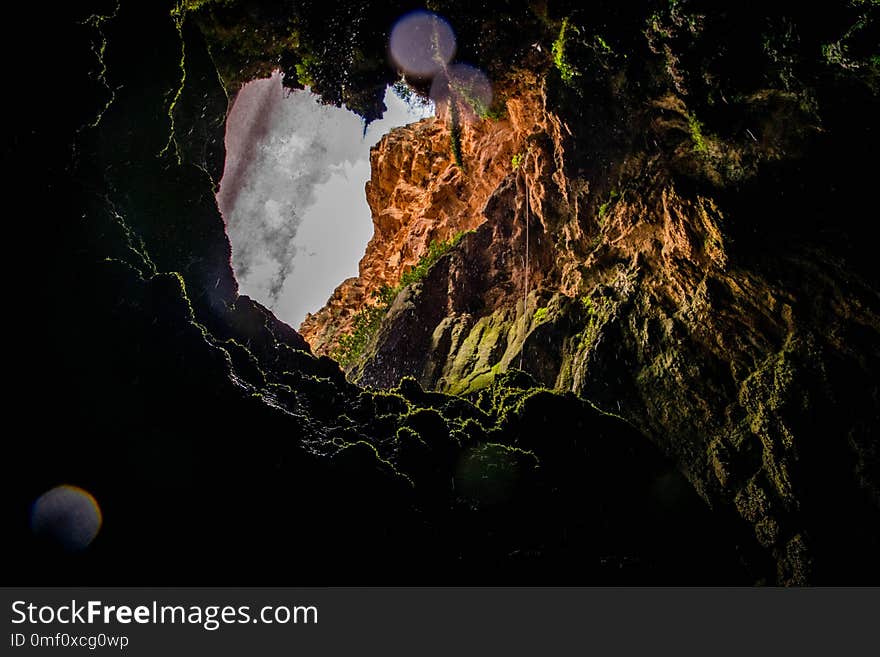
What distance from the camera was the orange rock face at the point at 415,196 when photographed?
19.8 meters

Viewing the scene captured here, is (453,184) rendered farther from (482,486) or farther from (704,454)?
(482,486)

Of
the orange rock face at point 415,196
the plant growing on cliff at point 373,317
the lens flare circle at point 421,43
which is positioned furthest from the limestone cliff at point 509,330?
the orange rock face at point 415,196

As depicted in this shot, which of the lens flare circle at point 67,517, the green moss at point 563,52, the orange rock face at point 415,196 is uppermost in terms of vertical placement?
the orange rock face at point 415,196

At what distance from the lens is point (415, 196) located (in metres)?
24.5

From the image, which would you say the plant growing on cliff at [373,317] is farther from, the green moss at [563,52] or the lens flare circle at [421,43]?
the green moss at [563,52]

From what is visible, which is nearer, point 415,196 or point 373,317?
point 373,317

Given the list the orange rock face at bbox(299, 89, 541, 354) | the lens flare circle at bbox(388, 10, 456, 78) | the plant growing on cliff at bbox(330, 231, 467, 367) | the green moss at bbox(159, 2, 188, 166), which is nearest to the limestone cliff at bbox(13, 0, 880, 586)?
the green moss at bbox(159, 2, 188, 166)

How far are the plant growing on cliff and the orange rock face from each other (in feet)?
5.24

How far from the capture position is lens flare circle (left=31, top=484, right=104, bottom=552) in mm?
2371

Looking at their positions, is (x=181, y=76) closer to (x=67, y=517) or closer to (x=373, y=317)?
(x=67, y=517)

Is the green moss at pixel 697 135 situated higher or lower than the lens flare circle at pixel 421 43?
lower

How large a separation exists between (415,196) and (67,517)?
23.6m

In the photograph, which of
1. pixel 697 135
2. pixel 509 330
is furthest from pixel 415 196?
pixel 697 135

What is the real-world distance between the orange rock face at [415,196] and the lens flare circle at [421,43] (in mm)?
5643
